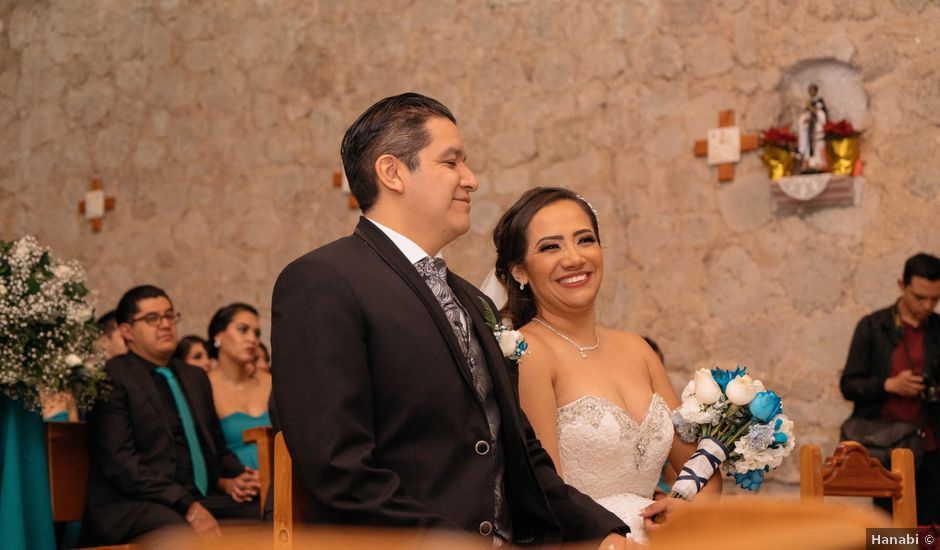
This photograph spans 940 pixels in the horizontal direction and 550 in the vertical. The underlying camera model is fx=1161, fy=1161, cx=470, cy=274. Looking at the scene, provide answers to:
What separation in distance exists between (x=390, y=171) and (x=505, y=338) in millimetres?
482

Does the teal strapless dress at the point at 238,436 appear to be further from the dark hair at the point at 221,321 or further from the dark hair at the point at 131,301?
the dark hair at the point at 131,301

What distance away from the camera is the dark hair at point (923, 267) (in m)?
6.34

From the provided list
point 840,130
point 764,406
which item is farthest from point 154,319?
point 840,130

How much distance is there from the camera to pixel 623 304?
7945 millimetres

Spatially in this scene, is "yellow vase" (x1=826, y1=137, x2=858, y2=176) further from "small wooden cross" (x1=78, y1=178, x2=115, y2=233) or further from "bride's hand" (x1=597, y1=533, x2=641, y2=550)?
"small wooden cross" (x1=78, y1=178, x2=115, y2=233)

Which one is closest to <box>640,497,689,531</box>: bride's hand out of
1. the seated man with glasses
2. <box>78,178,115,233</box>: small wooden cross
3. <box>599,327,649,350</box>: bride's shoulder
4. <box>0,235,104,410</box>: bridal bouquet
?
<box>599,327,649,350</box>: bride's shoulder

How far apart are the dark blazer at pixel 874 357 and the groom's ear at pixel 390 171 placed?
4520 millimetres

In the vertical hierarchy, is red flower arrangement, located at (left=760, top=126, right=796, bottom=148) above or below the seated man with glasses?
above

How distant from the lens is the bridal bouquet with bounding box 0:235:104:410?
4.89 metres

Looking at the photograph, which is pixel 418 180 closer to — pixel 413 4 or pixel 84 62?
pixel 413 4

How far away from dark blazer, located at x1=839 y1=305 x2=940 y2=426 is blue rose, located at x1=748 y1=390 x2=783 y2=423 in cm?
371

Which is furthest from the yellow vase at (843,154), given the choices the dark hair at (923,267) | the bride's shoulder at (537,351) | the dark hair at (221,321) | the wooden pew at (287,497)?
the wooden pew at (287,497)

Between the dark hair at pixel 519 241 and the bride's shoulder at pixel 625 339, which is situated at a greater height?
the dark hair at pixel 519 241

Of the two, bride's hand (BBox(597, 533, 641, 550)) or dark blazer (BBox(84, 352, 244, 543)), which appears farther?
dark blazer (BBox(84, 352, 244, 543))
